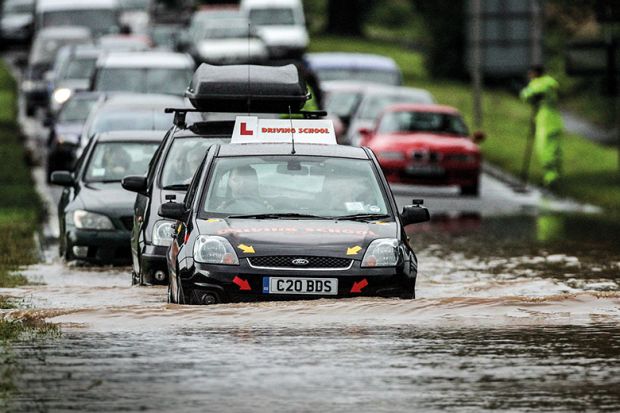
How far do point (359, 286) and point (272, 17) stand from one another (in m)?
47.4

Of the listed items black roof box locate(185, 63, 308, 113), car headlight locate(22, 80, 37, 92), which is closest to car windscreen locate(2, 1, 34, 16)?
car headlight locate(22, 80, 37, 92)

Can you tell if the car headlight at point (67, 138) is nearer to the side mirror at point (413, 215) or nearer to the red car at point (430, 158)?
the red car at point (430, 158)

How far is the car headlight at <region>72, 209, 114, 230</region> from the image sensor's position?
18.7m

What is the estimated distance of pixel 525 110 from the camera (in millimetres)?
52594

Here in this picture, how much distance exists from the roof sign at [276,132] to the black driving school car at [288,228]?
1.9 inches

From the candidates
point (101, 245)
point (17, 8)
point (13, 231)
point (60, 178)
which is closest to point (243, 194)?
point (101, 245)

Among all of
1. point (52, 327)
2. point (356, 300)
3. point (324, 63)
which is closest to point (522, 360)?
point (356, 300)

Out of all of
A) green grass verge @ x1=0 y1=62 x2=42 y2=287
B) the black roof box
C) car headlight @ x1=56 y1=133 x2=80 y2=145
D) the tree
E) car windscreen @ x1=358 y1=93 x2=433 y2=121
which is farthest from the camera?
the tree

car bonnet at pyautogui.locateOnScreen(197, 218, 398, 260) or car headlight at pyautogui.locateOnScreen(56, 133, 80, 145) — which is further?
car headlight at pyautogui.locateOnScreen(56, 133, 80, 145)

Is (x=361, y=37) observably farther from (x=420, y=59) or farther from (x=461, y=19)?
(x=461, y=19)

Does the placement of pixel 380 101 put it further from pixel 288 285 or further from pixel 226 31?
pixel 288 285

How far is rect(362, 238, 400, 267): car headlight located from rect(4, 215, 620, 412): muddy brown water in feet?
0.92

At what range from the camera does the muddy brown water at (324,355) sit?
953 cm

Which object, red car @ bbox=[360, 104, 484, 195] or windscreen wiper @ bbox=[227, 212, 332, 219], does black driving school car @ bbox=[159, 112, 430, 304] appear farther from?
red car @ bbox=[360, 104, 484, 195]
